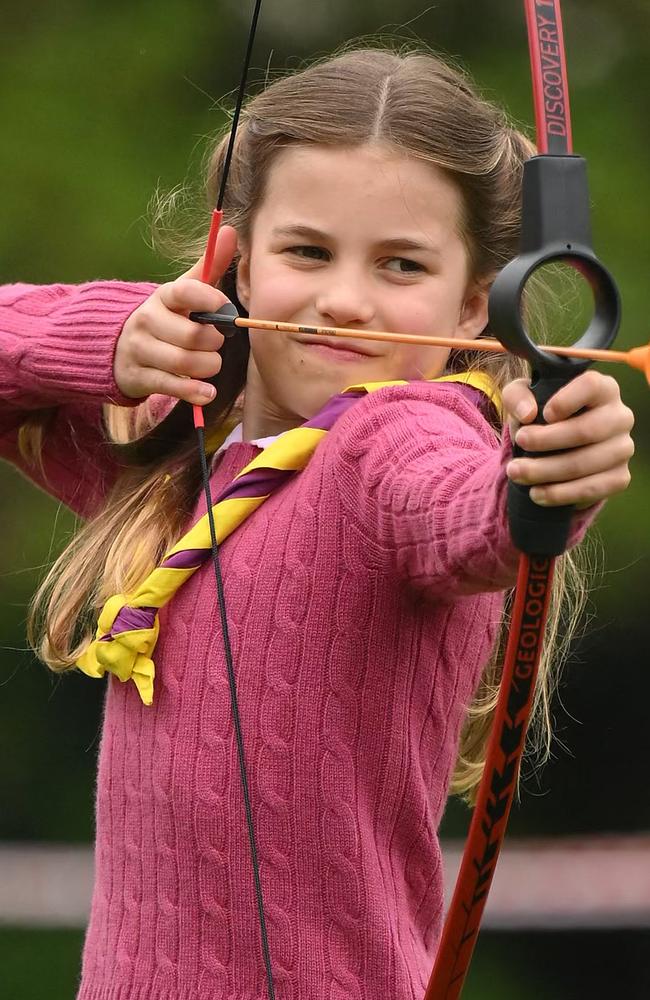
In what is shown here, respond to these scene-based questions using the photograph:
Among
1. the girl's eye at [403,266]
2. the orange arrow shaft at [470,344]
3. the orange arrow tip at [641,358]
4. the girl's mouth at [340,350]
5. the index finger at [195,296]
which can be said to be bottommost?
the orange arrow tip at [641,358]

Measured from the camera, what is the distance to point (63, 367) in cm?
167

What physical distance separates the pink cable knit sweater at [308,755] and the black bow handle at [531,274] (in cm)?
26

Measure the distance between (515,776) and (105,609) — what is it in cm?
50

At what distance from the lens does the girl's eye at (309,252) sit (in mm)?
1461

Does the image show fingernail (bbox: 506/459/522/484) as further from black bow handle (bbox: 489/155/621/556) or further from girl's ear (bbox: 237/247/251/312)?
girl's ear (bbox: 237/247/251/312)

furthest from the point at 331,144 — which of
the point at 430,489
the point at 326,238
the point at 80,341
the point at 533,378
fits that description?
the point at 533,378

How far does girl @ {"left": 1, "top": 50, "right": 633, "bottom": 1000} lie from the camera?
1337 millimetres

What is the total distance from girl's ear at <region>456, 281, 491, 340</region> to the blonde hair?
2 centimetres

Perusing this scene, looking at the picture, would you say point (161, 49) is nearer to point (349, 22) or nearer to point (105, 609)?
point (349, 22)

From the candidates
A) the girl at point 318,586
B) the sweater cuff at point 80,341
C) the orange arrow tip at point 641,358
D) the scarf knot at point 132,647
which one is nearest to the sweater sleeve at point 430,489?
the girl at point 318,586

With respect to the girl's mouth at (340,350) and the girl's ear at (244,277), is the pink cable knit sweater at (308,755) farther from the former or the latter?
the girl's ear at (244,277)

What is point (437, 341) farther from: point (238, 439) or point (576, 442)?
point (238, 439)

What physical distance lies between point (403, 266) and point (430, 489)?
0.37 meters

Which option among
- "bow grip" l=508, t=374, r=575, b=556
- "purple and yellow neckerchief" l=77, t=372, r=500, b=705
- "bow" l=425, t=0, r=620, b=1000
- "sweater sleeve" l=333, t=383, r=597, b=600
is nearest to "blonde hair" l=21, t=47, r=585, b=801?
"purple and yellow neckerchief" l=77, t=372, r=500, b=705
